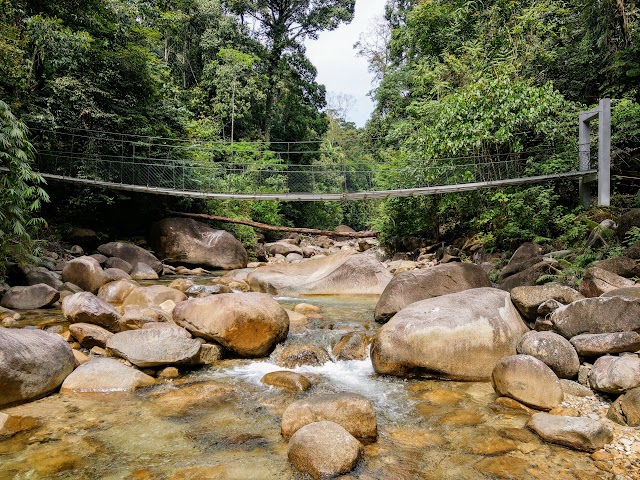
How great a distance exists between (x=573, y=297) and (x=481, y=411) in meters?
1.82

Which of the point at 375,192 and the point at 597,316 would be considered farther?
the point at 375,192

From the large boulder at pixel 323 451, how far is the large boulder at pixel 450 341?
153 cm

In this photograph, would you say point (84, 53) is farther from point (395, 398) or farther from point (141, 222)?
point (395, 398)

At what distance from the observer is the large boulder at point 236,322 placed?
455 centimetres

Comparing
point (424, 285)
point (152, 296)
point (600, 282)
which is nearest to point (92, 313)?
point (152, 296)

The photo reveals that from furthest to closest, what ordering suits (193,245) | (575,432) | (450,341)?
(193,245), (450,341), (575,432)

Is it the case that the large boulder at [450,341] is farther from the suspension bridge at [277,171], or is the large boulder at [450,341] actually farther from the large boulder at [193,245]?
the large boulder at [193,245]

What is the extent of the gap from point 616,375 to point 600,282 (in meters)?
1.49

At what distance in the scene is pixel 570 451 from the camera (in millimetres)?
2725

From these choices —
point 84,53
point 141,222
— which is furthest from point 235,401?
point 141,222

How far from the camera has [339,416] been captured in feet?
9.54

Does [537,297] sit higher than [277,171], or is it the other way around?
[277,171]

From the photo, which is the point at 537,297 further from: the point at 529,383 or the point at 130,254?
the point at 130,254

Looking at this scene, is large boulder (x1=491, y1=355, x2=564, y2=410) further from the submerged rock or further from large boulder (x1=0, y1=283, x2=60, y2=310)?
large boulder (x1=0, y1=283, x2=60, y2=310)
